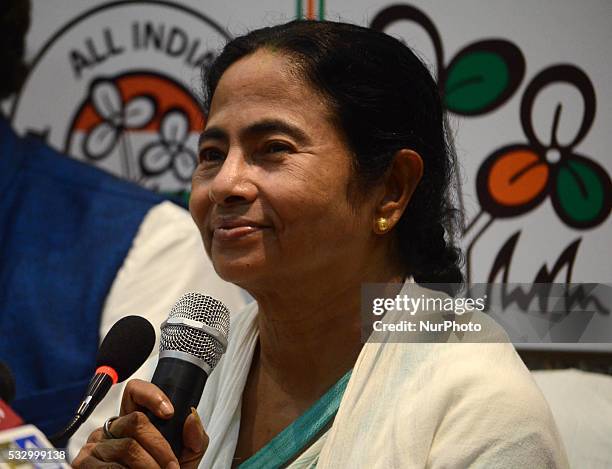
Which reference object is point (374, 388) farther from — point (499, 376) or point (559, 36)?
point (559, 36)

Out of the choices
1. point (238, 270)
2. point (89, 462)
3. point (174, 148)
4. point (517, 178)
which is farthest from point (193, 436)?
point (174, 148)

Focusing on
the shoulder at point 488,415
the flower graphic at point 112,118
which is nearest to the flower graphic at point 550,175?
the shoulder at point 488,415

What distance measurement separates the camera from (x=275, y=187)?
1363 mm

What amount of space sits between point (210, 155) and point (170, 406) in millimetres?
551

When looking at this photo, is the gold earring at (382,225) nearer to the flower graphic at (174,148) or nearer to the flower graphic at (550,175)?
the flower graphic at (550,175)

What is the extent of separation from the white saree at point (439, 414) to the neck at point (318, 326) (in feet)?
0.35

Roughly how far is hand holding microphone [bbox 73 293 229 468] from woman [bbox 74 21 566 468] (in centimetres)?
9

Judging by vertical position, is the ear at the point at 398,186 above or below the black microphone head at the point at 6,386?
above

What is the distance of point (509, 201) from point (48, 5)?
1255 millimetres

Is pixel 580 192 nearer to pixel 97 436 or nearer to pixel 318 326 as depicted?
pixel 318 326

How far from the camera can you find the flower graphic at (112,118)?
2176 millimetres

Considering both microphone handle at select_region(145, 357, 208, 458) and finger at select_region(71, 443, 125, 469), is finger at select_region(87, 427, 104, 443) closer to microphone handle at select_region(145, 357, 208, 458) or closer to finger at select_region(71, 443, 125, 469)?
finger at select_region(71, 443, 125, 469)

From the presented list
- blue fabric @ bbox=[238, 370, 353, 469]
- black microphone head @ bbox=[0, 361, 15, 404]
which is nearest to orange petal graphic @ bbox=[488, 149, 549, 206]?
blue fabric @ bbox=[238, 370, 353, 469]

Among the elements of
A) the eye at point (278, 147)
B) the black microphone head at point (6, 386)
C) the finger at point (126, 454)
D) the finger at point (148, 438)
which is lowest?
the finger at point (126, 454)
